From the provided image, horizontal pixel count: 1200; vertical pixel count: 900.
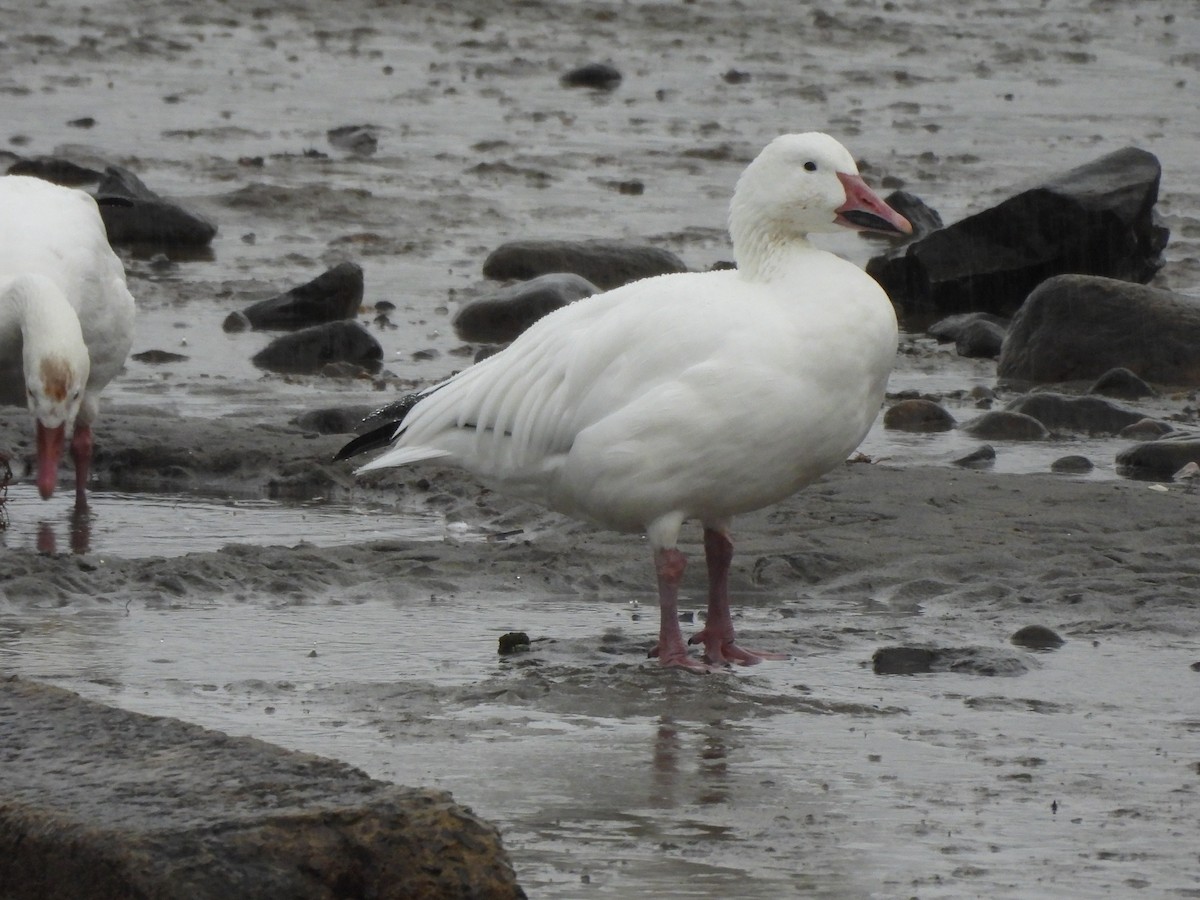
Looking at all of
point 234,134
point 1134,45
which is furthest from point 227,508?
point 1134,45

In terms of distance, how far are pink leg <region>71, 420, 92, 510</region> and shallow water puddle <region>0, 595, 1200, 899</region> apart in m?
2.02

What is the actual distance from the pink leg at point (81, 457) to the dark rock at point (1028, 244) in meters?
6.38

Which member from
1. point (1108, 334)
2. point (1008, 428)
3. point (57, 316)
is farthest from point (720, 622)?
point (1108, 334)

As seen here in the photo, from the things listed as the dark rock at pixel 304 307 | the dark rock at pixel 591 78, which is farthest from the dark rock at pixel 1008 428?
the dark rock at pixel 591 78

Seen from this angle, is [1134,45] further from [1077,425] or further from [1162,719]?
[1162,719]

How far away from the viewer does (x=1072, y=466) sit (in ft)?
31.5

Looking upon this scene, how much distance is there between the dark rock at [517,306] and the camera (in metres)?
12.4

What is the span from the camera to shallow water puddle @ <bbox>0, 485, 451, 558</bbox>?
8258mm

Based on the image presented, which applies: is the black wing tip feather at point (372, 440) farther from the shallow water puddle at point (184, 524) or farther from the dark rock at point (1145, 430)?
the dark rock at point (1145, 430)

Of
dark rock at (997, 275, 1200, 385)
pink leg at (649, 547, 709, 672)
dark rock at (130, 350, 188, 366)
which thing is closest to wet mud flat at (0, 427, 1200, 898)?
pink leg at (649, 547, 709, 672)

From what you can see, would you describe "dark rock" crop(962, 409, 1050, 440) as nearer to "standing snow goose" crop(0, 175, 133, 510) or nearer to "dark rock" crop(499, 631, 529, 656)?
"standing snow goose" crop(0, 175, 133, 510)

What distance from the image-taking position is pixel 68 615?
22.9ft

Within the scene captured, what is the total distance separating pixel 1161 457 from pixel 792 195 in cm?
319

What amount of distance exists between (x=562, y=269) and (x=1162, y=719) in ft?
26.6
